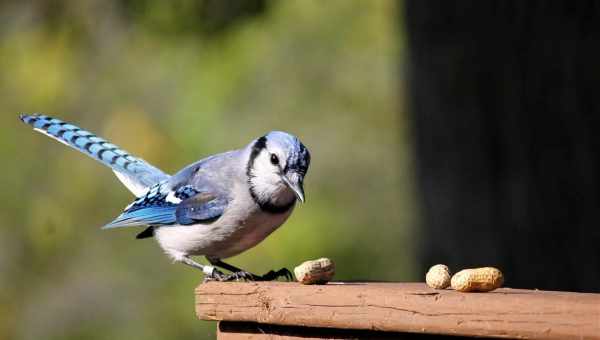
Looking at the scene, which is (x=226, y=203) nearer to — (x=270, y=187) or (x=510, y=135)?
(x=270, y=187)

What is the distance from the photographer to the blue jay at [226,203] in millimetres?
2369

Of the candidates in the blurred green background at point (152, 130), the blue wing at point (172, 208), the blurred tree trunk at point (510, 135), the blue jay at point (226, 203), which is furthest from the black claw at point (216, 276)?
the blurred green background at point (152, 130)

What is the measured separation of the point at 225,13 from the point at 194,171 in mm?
1295

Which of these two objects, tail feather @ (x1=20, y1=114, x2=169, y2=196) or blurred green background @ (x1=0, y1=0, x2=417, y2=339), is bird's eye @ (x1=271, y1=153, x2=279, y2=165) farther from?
blurred green background @ (x1=0, y1=0, x2=417, y2=339)

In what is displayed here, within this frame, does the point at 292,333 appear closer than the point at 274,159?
Yes

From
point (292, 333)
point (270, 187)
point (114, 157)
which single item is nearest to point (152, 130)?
point (114, 157)

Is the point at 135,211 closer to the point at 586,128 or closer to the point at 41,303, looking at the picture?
the point at 586,128

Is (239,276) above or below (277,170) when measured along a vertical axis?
below

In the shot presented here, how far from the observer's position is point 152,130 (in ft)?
14.6

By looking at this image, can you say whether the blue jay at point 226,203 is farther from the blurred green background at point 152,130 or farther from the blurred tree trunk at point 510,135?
the blurred green background at point 152,130

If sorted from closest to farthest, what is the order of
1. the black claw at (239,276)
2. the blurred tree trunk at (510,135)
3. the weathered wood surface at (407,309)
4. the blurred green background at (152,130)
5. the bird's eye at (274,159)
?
the weathered wood surface at (407,309) < the black claw at (239,276) < the bird's eye at (274,159) < the blurred tree trunk at (510,135) < the blurred green background at (152,130)

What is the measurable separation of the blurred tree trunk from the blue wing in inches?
28.6

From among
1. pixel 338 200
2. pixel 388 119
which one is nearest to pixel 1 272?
pixel 338 200

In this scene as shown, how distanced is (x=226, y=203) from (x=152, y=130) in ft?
6.68
